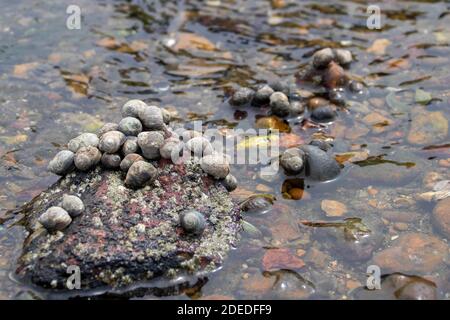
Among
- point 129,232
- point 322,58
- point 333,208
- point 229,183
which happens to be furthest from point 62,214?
point 322,58

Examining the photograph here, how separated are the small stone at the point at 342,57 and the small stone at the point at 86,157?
486 centimetres

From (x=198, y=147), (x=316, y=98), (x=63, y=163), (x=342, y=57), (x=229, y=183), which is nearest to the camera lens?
(x=63, y=163)

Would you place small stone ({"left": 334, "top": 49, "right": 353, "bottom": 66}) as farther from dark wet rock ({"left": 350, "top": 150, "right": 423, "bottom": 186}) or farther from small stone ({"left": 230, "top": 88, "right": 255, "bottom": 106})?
dark wet rock ({"left": 350, "top": 150, "right": 423, "bottom": 186})

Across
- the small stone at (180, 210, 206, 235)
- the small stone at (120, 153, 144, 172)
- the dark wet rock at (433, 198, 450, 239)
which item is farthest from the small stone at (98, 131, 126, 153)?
the dark wet rock at (433, 198, 450, 239)

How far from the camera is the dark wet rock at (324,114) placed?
8.27 m

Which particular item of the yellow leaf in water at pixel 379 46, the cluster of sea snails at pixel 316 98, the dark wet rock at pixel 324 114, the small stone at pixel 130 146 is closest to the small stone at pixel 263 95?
the cluster of sea snails at pixel 316 98

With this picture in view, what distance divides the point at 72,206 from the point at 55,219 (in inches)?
8.9

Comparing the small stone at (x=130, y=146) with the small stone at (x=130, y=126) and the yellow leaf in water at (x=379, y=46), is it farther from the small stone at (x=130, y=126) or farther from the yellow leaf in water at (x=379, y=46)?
the yellow leaf in water at (x=379, y=46)

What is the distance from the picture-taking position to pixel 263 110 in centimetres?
858

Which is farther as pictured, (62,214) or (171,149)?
(171,149)

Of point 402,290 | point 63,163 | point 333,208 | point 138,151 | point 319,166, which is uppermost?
point 138,151

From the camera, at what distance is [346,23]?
1093 cm

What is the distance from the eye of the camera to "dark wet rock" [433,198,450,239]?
245 inches

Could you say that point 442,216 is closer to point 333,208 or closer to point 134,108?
point 333,208
